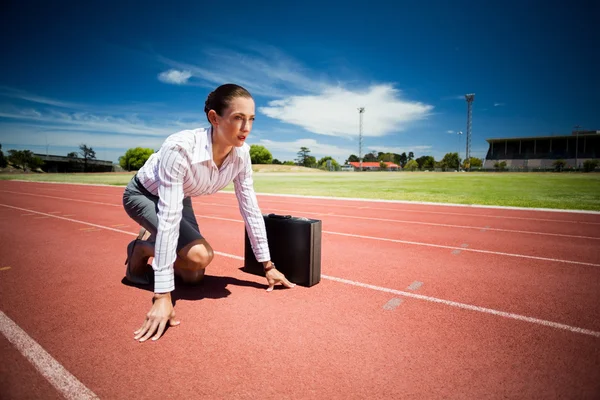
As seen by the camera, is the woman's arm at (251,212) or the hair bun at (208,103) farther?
the woman's arm at (251,212)

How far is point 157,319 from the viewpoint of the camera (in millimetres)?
2395

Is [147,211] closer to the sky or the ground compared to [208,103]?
closer to the ground

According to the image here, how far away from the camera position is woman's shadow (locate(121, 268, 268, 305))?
3.28 m

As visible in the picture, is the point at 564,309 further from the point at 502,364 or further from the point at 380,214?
the point at 380,214

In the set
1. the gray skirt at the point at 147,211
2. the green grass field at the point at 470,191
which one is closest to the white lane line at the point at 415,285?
the gray skirt at the point at 147,211

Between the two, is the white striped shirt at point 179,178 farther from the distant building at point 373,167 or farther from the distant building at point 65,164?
the distant building at point 373,167

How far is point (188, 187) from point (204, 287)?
1.32 meters

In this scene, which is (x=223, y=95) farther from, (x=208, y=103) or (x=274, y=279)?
(x=274, y=279)

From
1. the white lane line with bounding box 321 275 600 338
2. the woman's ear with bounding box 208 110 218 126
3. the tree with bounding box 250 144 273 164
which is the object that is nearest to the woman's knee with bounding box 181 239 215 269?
the woman's ear with bounding box 208 110 218 126

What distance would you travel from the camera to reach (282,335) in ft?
8.24

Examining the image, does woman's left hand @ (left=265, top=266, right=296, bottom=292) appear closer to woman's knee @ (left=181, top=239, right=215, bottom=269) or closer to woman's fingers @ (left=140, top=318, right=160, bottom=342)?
woman's knee @ (left=181, top=239, right=215, bottom=269)

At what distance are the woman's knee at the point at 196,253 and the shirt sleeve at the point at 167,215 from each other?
0.53 meters

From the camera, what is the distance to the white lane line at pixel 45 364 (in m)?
1.85

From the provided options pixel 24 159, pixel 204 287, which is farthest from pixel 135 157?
pixel 204 287
